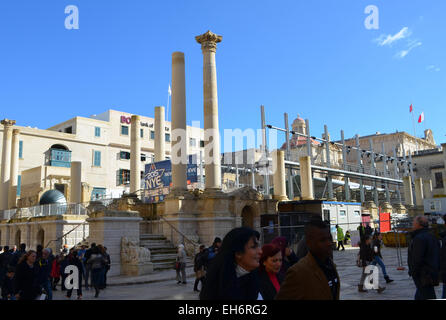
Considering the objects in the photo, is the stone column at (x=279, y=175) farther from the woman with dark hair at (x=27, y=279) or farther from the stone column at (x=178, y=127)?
the woman with dark hair at (x=27, y=279)

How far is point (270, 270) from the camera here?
4.48 meters

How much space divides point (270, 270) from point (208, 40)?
69.0 ft

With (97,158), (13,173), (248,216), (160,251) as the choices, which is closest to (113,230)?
(160,251)

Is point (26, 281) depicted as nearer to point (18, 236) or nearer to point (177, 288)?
point (177, 288)

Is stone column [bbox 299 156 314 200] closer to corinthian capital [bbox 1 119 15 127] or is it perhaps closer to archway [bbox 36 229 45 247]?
archway [bbox 36 229 45 247]

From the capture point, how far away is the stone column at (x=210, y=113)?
898 inches

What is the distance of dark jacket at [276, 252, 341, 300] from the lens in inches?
124

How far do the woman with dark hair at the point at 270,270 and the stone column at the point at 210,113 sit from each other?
1821cm

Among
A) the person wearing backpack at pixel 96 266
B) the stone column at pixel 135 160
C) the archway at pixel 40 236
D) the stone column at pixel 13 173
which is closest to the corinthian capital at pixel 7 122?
the stone column at pixel 13 173

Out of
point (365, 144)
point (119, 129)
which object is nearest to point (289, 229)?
point (119, 129)

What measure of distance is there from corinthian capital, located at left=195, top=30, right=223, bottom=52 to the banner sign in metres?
7.86

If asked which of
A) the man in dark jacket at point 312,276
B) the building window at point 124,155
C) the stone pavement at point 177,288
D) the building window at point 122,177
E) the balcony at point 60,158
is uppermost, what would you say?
the building window at point 124,155

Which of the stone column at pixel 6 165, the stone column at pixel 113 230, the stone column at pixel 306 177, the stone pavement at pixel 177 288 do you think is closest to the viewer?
the stone pavement at pixel 177 288
